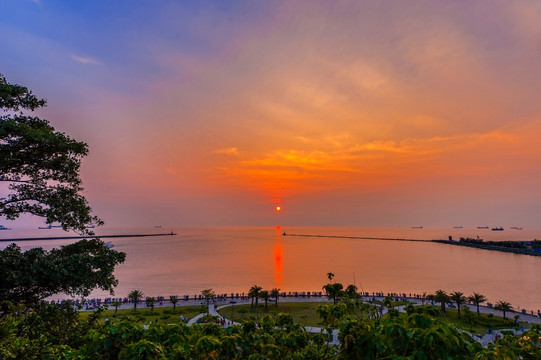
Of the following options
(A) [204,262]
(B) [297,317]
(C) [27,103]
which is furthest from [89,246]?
(A) [204,262]

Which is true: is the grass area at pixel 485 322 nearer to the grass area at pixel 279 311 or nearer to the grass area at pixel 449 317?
the grass area at pixel 449 317

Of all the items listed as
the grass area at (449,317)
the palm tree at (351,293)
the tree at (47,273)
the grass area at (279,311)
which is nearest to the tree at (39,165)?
the tree at (47,273)

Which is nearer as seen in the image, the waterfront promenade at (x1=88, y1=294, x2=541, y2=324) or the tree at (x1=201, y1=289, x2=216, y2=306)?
the waterfront promenade at (x1=88, y1=294, x2=541, y2=324)

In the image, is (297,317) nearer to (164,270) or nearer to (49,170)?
(49,170)

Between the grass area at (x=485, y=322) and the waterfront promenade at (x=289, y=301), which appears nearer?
the grass area at (x=485, y=322)

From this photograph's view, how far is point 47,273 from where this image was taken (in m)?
10.9

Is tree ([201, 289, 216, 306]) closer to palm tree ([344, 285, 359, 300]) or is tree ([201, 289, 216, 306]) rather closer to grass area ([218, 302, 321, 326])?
grass area ([218, 302, 321, 326])

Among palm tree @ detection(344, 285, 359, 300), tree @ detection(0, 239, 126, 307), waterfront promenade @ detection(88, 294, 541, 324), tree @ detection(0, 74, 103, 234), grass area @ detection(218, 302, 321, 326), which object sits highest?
tree @ detection(0, 74, 103, 234)

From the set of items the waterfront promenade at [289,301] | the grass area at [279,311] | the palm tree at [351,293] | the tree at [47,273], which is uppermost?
the tree at [47,273]

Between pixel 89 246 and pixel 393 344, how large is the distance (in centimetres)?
1286

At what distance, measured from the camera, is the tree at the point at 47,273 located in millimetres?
10719

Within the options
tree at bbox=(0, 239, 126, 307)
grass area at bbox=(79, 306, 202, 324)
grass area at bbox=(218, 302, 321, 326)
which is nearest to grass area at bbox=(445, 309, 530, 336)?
grass area at bbox=(218, 302, 321, 326)

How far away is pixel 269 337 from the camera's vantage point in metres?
8.15

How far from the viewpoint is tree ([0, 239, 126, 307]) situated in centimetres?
1072
